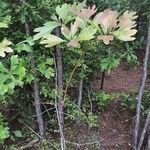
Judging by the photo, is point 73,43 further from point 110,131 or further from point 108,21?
point 110,131

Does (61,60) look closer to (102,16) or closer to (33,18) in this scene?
(33,18)

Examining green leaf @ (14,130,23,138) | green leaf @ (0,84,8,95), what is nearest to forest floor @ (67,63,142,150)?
green leaf @ (14,130,23,138)

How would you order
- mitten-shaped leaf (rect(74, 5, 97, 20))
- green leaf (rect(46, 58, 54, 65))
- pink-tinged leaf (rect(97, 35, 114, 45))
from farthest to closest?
green leaf (rect(46, 58, 54, 65)) → mitten-shaped leaf (rect(74, 5, 97, 20)) → pink-tinged leaf (rect(97, 35, 114, 45))

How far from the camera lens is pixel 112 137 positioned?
5426 millimetres

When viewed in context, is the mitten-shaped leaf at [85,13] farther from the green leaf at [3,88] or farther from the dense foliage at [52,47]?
the green leaf at [3,88]

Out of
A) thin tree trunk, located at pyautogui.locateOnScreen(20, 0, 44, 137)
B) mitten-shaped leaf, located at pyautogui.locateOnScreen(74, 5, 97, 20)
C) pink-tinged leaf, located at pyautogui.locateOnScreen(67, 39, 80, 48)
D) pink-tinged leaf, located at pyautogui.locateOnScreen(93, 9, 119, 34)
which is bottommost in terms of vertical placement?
thin tree trunk, located at pyautogui.locateOnScreen(20, 0, 44, 137)

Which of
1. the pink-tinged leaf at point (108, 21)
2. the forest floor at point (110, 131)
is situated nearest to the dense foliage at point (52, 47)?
the pink-tinged leaf at point (108, 21)

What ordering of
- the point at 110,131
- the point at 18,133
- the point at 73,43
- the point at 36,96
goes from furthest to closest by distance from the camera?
the point at 110,131
the point at 18,133
the point at 36,96
the point at 73,43

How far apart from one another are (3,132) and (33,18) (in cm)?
130

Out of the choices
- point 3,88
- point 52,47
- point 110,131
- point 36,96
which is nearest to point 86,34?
point 3,88

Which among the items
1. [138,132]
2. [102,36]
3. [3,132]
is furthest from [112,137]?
[102,36]

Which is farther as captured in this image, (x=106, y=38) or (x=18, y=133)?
(x=18, y=133)

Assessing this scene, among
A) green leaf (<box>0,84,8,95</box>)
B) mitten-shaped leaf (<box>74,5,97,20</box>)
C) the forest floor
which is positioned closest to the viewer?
mitten-shaped leaf (<box>74,5,97,20</box>)

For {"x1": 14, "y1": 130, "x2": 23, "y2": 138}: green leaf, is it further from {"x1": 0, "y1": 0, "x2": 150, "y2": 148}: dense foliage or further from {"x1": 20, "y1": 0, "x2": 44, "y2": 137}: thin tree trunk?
{"x1": 20, "y1": 0, "x2": 44, "y2": 137}: thin tree trunk
